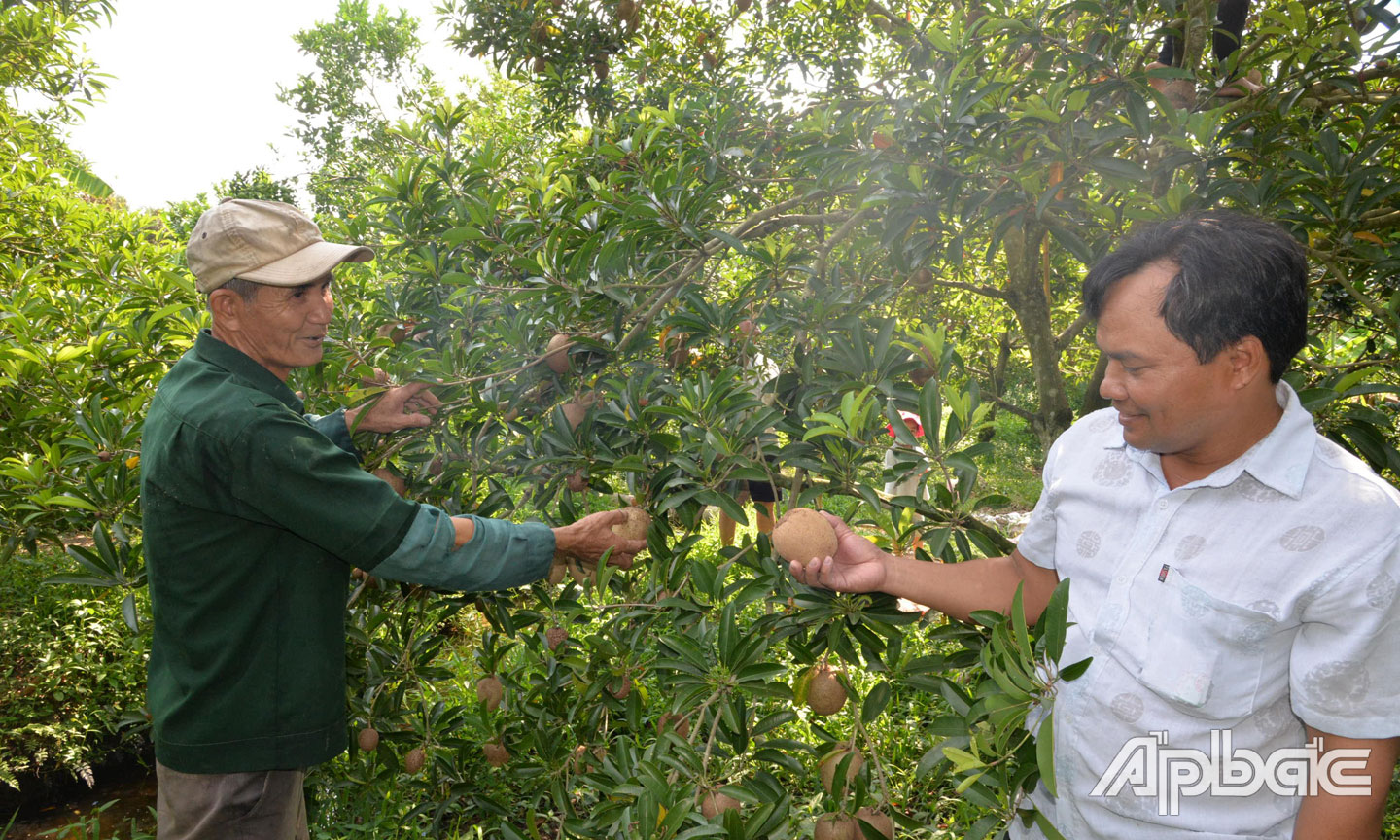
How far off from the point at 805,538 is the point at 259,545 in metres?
0.93

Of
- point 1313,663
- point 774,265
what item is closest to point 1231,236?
point 1313,663

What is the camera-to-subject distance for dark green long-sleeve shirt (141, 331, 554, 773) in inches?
55.1

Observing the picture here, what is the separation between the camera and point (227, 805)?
152cm

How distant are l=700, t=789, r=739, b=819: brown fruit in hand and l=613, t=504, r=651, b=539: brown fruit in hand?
1.57ft

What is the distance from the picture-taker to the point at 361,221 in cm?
255

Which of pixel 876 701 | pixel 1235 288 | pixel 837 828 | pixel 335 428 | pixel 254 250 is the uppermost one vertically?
pixel 254 250

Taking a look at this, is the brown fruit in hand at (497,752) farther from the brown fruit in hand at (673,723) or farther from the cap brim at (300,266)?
the cap brim at (300,266)

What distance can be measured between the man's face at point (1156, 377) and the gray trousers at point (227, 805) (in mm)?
1532

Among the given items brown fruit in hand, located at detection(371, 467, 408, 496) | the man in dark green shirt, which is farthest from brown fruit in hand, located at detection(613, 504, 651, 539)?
brown fruit in hand, located at detection(371, 467, 408, 496)

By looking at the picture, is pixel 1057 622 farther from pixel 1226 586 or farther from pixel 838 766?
pixel 838 766

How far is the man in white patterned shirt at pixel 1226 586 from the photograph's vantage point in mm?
924

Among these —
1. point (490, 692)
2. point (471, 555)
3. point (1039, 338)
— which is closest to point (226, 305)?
point (471, 555)

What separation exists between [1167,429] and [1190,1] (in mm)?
1267

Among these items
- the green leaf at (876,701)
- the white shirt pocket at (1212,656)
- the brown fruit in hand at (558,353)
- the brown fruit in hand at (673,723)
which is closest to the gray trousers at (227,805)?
the brown fruit in hand at (673,723)
